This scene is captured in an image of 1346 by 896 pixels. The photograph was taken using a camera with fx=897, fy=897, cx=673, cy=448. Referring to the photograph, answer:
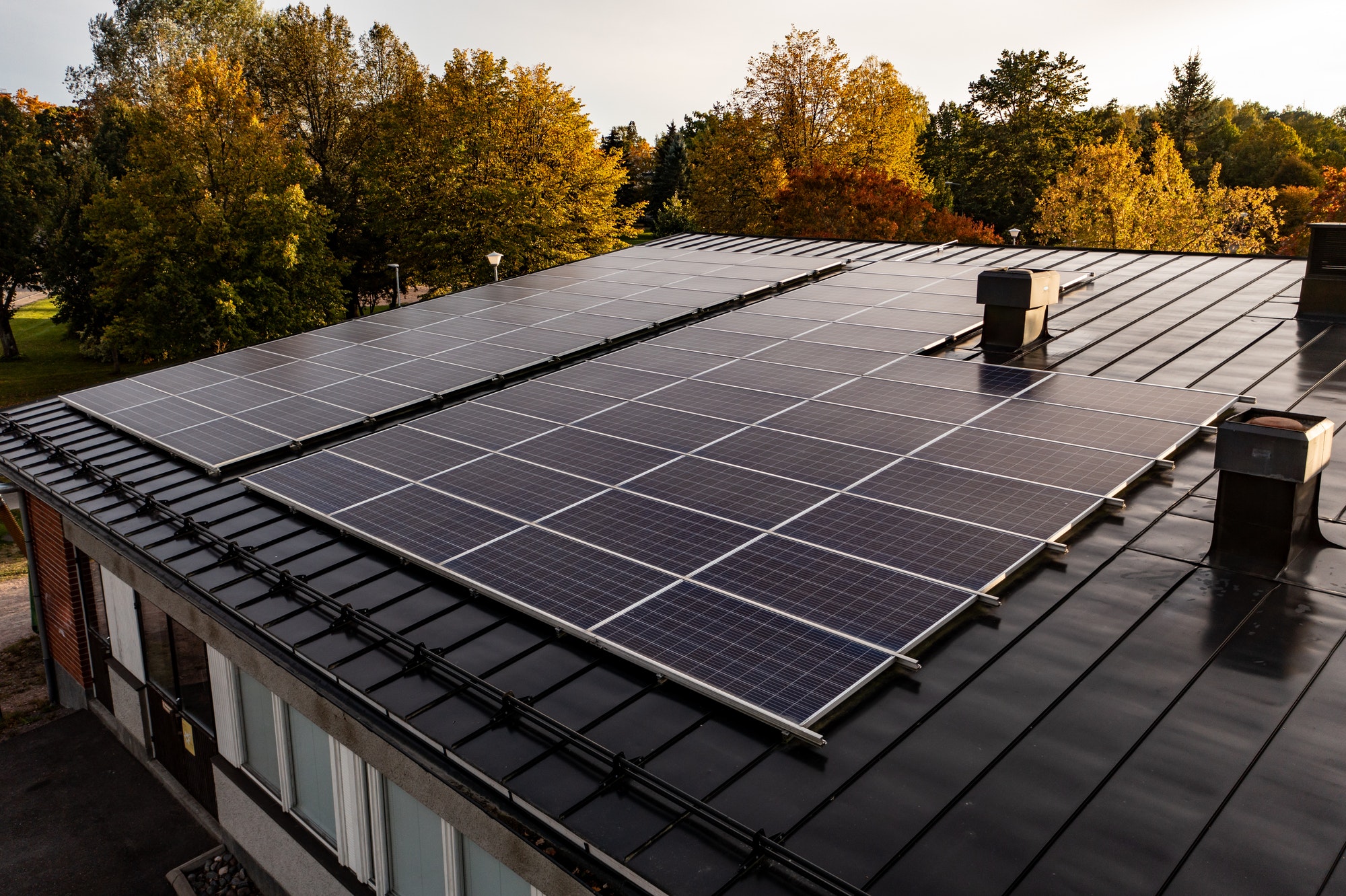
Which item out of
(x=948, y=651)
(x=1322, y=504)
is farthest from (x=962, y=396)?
(x=948, y=651)

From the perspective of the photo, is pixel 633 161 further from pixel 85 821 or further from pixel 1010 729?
pixel 1010 729

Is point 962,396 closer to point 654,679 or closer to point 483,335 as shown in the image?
point 654,679

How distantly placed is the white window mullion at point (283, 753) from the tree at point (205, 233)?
42.4m

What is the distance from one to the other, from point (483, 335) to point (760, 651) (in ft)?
48.5

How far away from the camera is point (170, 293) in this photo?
2007 inches

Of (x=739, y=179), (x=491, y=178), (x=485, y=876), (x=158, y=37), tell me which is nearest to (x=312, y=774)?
(x=485, y=876)

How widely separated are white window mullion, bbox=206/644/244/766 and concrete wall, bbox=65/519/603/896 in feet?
5.15

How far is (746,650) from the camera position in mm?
9070

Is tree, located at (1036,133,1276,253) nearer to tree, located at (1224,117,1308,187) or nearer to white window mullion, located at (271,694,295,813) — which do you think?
tree, located at (1224,117,1308,187)

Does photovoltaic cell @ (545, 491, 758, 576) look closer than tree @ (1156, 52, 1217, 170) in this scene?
Yes

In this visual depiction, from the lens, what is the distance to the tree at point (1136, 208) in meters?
60.3

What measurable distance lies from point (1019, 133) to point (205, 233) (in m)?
72.4

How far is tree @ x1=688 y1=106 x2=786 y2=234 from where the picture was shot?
68.9 m

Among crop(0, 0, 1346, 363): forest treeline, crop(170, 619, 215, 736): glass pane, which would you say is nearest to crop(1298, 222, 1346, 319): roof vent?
crop(170, 619, 215, 736): glass pane
